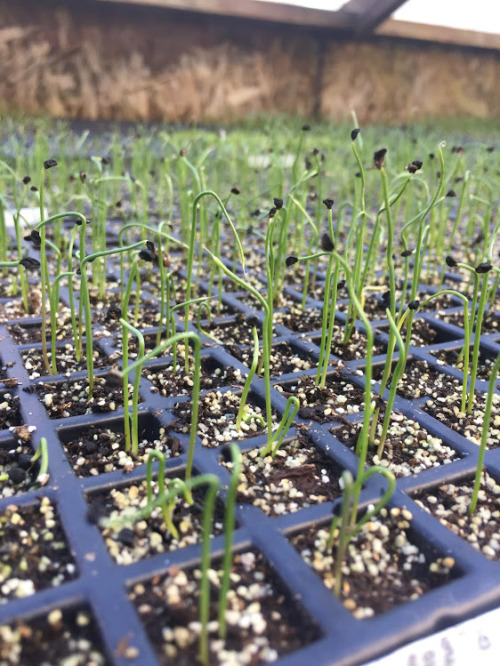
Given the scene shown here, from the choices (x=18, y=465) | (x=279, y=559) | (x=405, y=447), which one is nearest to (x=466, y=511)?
(x=405, y=447)

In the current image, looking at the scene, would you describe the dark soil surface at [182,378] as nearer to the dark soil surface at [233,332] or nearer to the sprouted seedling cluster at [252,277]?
the sprouted seedling cluster at [252,277]

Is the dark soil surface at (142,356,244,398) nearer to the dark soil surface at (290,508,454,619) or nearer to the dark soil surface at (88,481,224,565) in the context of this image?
the dark soil surface at (88,481,224,565)

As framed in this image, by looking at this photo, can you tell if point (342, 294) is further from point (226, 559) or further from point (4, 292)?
point (226, 559)

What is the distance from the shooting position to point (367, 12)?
466cm

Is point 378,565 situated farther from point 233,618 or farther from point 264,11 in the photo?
point 264,11

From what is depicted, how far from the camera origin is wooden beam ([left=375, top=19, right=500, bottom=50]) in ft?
16.2

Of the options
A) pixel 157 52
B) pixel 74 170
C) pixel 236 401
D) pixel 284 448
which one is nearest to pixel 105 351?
pixel 236 401

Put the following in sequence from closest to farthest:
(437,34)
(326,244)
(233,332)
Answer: (326,244) → (233,332) → (437,34)

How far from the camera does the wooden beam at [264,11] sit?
410cm

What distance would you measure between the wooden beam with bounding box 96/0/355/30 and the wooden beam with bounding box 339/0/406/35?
4cm

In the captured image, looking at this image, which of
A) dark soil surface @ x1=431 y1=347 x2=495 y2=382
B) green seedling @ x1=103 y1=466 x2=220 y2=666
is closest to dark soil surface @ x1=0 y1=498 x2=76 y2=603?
green seedling @ x1=103 y1=466 x2=220 y2=666

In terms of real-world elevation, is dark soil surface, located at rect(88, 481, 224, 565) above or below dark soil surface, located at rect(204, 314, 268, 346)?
below

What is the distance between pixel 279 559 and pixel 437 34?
5.59m

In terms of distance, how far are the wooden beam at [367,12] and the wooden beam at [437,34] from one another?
0.55 ft
